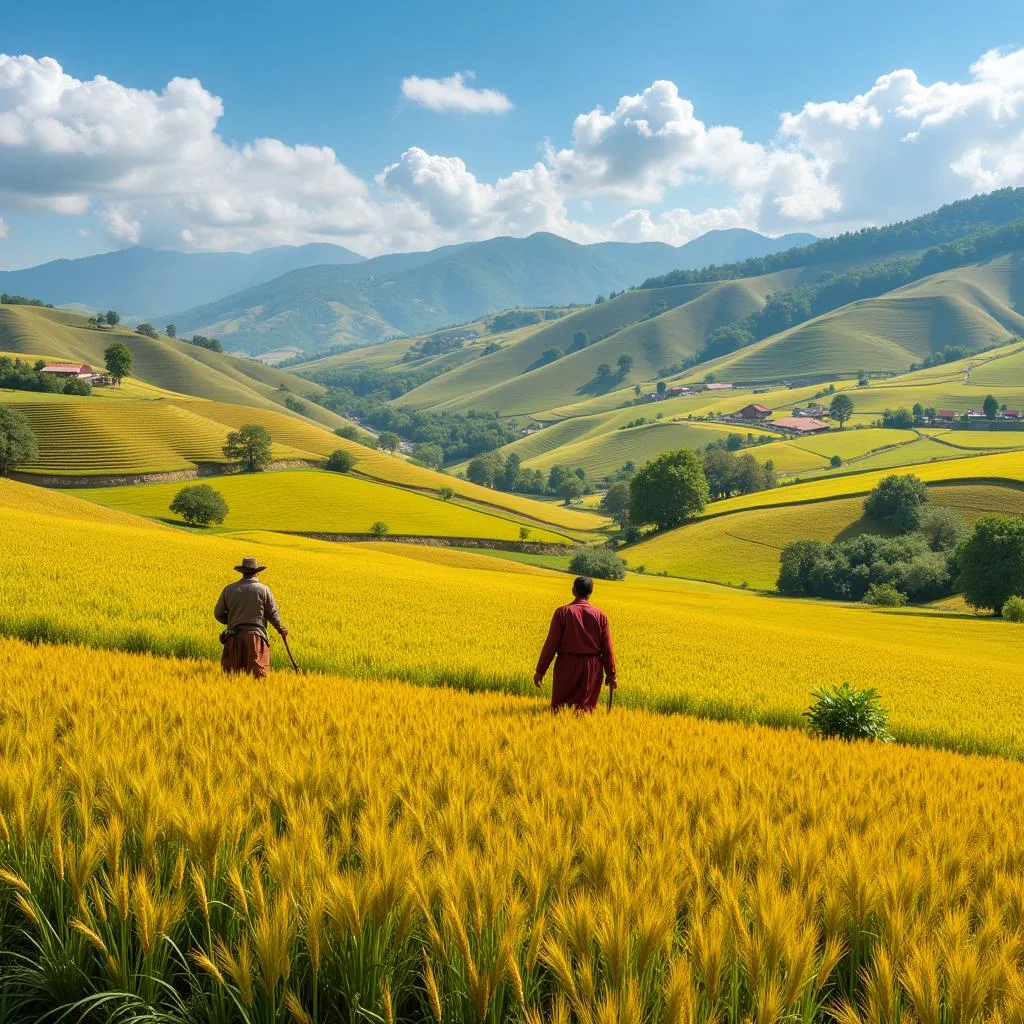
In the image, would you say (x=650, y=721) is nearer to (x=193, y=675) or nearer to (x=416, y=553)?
(x=193, y=675)

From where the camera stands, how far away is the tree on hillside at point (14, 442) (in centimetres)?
9638

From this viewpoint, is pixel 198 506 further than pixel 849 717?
Yes

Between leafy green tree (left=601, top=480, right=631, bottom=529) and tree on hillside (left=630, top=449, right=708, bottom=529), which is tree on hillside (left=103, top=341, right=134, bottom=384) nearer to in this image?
leafy green tree (left=601, top=480, right=631, bottom=529)

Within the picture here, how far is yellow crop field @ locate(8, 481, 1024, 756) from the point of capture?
16.8m

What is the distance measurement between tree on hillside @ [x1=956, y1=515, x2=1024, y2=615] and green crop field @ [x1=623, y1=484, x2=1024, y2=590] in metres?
23.4

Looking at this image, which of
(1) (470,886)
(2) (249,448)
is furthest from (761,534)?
(1) (470,886)

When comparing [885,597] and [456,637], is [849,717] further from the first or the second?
[885,597]

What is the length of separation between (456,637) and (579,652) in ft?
36.1

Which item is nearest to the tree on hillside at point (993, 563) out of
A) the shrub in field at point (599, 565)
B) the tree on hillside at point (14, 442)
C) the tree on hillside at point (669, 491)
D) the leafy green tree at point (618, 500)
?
the shrub in field at point (599, 565)

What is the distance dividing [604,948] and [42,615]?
18045mm

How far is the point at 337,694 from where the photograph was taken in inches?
446

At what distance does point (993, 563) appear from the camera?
70375 millimetres

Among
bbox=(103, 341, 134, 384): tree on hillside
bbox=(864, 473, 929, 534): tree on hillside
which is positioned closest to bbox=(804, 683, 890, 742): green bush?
bbox=(864, 473, 929, 534): tree on hillside

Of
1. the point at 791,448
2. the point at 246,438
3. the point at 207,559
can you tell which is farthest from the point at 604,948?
the point at 791,448
